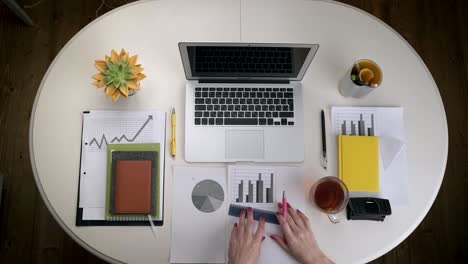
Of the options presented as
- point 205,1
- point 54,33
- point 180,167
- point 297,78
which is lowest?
point 180,167

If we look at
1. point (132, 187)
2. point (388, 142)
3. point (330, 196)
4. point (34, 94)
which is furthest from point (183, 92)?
point (34, 94)

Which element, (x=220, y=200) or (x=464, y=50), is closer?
(x=220, y=200)

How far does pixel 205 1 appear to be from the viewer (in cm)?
113

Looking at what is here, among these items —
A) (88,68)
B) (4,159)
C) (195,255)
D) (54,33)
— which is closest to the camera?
(195,255)

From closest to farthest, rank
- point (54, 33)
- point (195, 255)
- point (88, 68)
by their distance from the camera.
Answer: point (195, 255), point (88, 68), point (54, 33)

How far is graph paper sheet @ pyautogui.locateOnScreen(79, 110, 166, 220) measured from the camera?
3.30 ft

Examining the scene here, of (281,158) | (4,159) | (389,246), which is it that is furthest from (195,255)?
(4,159)

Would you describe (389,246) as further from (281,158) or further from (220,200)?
(220,200)

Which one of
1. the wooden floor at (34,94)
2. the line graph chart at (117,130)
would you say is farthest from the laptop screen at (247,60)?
the wooden floor at (34,94)

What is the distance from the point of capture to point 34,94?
5.72 ft

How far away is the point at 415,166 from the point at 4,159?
1.83 metres

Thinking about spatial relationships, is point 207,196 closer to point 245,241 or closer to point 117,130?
point 245,241

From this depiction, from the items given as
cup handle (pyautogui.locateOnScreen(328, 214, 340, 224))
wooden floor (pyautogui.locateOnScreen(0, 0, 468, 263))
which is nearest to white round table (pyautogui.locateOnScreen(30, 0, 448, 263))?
cup handle (pyautogui.locateOnScreen(328, 214, 340, 224))

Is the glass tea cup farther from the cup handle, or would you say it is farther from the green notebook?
the green notebook
